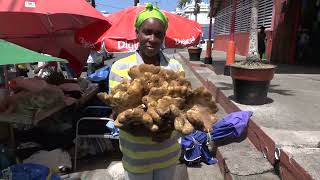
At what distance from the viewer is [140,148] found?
2375 mm

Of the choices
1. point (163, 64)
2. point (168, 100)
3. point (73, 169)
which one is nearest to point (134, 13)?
point (73, 169)

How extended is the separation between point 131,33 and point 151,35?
400 cm

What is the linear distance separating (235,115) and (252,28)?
8.07 feet

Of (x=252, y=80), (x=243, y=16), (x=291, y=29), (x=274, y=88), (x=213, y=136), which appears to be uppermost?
(x=243, y=16)

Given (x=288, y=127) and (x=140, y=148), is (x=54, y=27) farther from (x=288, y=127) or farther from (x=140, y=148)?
(x=140, y=148)

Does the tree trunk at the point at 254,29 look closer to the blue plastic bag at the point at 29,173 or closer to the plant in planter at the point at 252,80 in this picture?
the plant in planter at the point at 252,80

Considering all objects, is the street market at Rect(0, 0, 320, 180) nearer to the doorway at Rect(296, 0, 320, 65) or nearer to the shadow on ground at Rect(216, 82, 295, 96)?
the shadow on ground at Rect(216, 82, 295, 96)

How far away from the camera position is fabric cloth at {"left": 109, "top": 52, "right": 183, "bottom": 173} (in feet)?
7.78

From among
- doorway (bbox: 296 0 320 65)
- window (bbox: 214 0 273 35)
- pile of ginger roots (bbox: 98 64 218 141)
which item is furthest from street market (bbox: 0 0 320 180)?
doorway (bbox: 296 0 320 65)

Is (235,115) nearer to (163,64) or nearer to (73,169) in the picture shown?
(73,169)

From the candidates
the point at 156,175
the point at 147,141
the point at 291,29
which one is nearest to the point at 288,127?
the point at 156,175

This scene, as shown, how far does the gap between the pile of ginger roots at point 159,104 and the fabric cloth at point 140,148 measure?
16cm

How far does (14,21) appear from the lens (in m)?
5.75

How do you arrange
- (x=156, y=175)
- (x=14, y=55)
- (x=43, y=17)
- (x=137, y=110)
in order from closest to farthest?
(x=137, y=110) → (x=156, y=175) → (x=14, y=55) → (x=43, y=17)
